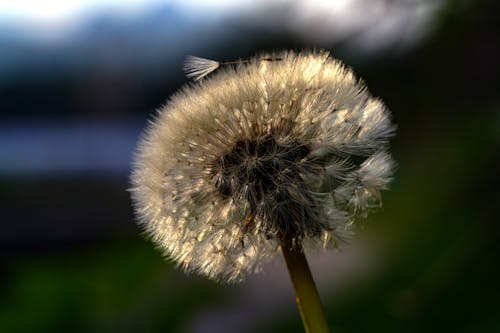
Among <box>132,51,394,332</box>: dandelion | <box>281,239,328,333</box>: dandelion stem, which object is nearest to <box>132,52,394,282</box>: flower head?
<box>132,51,394,332</box>: dandelion

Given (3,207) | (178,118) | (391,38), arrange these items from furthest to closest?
1. (3,207)
2. (391,38)
3. (178,118)

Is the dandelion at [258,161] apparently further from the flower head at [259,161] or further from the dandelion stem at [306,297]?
the dandelion stem at [306,297]

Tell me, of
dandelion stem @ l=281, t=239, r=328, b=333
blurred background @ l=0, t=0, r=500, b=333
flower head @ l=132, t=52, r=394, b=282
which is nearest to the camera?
dandelion stem @ l=281, t=239, r=328, b=333

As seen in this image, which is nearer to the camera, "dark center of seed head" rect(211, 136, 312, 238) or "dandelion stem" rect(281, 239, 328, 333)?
"dandelion stem" rect(281, 239, 328, 333)

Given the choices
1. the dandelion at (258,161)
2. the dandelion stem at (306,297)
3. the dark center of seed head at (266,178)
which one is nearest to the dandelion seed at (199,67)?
the dandelion at (258,161)

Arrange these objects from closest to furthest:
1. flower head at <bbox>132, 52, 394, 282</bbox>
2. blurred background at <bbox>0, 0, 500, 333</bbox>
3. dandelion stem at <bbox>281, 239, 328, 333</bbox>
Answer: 1. dandelion stem at <bbox>281, 239, 328, 333</bbox>
2. flower head at <bbox>132, 52, 394, 282</bbox>
3. blurred background at <bbox>0, 0, 500, 333</bbox>

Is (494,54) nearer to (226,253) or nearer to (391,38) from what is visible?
(391,38)

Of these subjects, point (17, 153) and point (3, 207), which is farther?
point (17, 153)

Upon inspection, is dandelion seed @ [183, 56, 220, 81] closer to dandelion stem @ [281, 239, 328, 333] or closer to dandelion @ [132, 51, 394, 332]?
dandelion @ [132, 51, 394, 332]

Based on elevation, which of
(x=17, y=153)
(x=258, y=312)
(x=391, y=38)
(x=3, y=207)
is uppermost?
(x=17, y=153)

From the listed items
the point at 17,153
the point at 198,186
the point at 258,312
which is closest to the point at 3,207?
the point at 17,153
